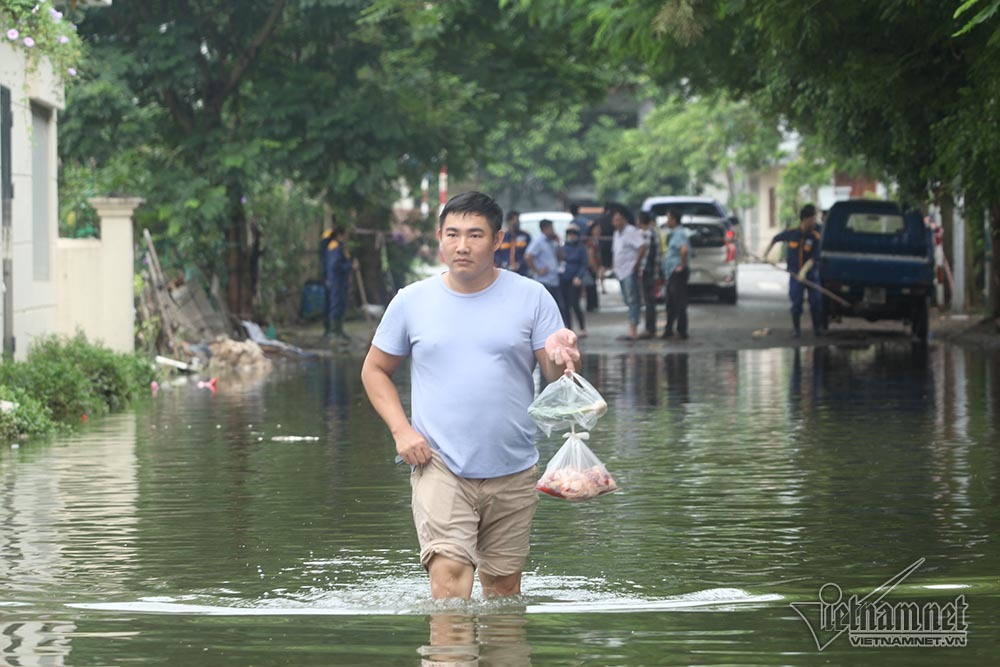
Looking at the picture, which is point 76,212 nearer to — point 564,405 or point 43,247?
point 43,247

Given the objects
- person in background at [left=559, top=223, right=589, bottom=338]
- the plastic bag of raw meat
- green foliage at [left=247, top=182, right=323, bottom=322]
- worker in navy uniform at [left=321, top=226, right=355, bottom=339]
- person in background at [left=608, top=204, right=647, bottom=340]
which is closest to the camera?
the plastic bag of raw meat

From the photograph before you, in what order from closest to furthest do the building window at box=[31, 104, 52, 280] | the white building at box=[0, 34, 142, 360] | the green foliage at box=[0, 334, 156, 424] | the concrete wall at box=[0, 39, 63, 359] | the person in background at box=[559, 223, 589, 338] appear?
the green foliage at box=[0, 334, 156, 424]
the white building at box=[0, 34, 142, 360]
the concrete wall at box=[0, 39, 63, 359]
the building window at box=[31, 104, 52, 280]
the person in background at box=[559, 223, 589, 338]

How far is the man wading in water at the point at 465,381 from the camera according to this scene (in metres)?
7.20

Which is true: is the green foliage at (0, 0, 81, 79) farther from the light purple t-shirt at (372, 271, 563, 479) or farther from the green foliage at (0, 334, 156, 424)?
the light purple t-shirt at (372, 271, 563, 479)

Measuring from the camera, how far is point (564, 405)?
740cm

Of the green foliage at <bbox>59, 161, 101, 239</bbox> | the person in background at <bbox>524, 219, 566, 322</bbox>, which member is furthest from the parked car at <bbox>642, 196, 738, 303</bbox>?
the green foliage at <bbox>59, 161, 101, 239</bbox>

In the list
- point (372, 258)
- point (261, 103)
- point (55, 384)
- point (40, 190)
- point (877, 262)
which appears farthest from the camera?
point (372, 258)

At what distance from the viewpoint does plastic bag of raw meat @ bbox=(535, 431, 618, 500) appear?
7621 mm

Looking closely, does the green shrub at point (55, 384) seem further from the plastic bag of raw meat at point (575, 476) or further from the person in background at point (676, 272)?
the person in background at point (676, 272)

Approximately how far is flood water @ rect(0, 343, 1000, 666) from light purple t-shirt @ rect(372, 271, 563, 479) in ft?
2.12

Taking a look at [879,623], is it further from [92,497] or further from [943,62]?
[943,62]

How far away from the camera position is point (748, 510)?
35.7ft

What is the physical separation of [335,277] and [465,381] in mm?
22871

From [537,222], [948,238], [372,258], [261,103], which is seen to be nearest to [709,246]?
[948,238]
